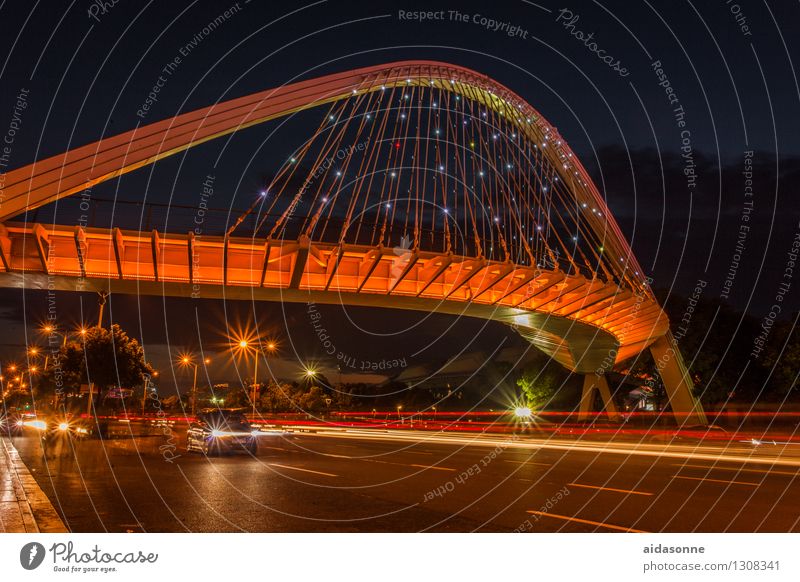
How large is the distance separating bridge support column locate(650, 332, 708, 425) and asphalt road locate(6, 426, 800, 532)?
23546 millimetres

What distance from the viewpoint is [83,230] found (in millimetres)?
24984

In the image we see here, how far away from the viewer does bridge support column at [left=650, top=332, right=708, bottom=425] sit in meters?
46.0

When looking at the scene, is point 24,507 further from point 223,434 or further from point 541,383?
point 541,383

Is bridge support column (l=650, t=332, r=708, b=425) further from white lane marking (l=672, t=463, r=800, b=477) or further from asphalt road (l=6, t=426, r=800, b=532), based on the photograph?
white lane marking (l=672, t=463, r=800, b=477)

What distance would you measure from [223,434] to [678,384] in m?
33.1

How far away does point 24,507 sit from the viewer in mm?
10250

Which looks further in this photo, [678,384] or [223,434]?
[678,384]

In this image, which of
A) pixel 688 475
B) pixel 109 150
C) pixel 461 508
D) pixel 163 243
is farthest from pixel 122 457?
pixel 688 475

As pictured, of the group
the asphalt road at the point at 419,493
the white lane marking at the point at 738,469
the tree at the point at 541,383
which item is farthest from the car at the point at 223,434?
the tree at the point at 541,383

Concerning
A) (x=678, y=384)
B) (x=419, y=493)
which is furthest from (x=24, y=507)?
(x=678, y=384)

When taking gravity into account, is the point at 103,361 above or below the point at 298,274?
above

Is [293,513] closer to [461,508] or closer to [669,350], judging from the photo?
[461,508]

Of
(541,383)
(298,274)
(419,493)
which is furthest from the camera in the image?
(541,383)

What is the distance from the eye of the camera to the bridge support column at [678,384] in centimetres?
4597
